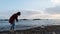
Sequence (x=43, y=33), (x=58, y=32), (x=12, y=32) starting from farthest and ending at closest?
(x=58, y=32) → (x=43, y=33) → (x=12, y=32)

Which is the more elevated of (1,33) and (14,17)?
(14,17)

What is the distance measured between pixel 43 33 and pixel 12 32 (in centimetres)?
277

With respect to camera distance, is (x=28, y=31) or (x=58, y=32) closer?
(x=28, y=31)

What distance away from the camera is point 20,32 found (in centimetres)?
1733

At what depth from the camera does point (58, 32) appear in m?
19.4

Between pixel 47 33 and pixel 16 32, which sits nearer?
pixel 16 32

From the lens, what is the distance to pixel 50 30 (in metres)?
18.7

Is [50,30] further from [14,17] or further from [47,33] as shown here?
[14,17]

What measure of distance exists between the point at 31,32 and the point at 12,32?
5.43 feet

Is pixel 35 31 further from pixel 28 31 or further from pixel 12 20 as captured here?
pixel 12 20

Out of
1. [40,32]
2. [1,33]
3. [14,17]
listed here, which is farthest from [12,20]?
[40,32]

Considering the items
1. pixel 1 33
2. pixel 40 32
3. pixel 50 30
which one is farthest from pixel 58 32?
pixel 1 33

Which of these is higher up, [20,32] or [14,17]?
[14,17]

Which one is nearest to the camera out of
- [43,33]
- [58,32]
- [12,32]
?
[12,32]
